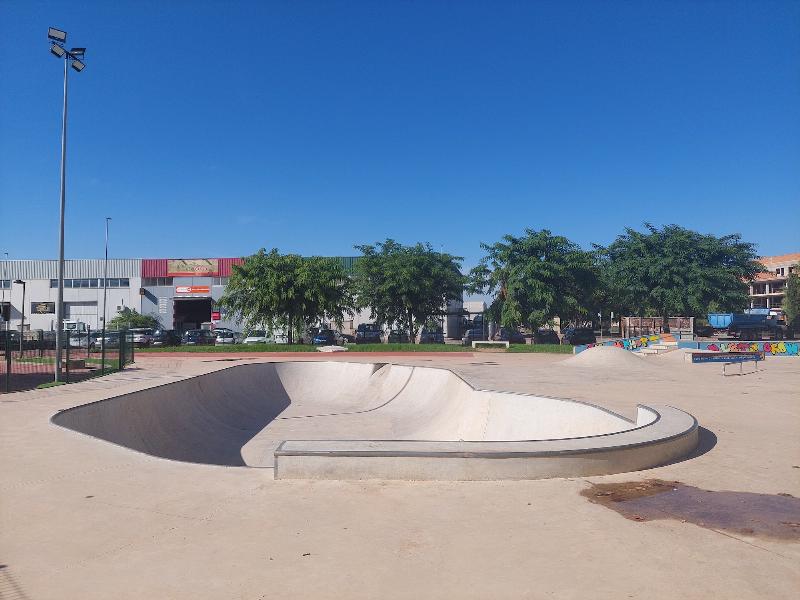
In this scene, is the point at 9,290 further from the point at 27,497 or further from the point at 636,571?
the point at 636,571

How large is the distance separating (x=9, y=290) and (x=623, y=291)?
67800 millimetres

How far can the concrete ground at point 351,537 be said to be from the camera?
337 cm

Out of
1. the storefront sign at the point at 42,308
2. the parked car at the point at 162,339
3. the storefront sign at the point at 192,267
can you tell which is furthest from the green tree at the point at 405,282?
the storefront sign at the point at 42,308

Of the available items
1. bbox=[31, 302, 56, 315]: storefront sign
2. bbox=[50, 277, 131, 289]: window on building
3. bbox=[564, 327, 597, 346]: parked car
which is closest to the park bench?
bbox=[564, 327, 597, 346]: parked car

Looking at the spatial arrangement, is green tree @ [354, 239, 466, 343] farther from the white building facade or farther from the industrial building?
the white building facade

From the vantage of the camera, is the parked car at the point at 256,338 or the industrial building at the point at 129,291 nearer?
the parked car at the point at 256,338

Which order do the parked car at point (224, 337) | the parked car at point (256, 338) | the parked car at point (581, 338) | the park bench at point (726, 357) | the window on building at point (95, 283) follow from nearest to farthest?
the park bench at point (726, 357), the parked car at point (256, 338), the parked car at point (224, 337), the parked car at point (581, 338), the window on building at point (95, 283)

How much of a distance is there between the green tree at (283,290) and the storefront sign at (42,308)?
3638 centimetres

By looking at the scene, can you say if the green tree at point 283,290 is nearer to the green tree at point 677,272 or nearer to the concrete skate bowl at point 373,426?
the concrete skate bowl at point 373,426

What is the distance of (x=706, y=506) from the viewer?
191 inches

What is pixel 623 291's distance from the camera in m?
46.1

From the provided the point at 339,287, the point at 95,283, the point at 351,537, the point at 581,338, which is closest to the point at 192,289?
the point at 95,283

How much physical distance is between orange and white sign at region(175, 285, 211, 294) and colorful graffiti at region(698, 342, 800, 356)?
A: 48.2 m

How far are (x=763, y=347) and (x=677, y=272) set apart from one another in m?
17.2
